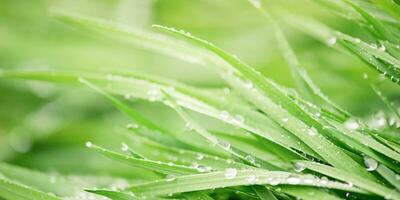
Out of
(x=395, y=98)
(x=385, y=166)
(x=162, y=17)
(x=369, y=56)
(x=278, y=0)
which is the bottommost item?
(x=385, y=166)

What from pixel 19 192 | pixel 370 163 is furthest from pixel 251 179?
pixel 19 192

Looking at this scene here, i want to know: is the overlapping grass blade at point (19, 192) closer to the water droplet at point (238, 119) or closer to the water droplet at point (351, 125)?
the water droplet at point (238, 119)

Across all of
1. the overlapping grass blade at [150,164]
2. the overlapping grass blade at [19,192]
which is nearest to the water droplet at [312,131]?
the overlapping grass blade at [150,164]

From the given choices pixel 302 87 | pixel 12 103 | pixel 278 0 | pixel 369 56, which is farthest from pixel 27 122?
pixel 369 56

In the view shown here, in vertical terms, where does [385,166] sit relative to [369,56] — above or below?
below

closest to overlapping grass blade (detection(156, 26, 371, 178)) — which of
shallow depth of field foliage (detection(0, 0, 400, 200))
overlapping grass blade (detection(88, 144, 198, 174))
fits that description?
shallow depth of field foliage (detection(0, 0, 400, 200))

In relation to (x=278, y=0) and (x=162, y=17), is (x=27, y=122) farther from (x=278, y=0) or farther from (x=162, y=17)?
(x=278, y=0)
